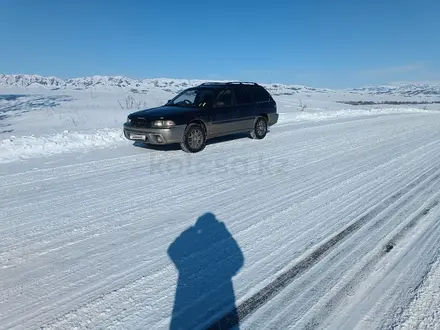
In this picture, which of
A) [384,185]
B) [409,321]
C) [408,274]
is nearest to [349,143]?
[384,185]

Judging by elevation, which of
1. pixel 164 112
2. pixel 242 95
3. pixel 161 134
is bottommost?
pixel 161 134

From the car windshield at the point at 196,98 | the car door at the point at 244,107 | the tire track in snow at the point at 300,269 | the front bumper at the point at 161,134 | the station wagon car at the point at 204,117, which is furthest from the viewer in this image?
the car door at the point at 244,107

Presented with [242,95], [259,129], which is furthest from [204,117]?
[259,129]

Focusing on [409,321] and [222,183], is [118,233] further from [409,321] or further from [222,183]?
[409,321]

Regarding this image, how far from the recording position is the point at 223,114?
32.0 ft

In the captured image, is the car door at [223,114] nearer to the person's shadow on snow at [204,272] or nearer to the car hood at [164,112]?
the car hood at [164,112]

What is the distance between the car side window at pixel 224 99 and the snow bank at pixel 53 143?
3.25m

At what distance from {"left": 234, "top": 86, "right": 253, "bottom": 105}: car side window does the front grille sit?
3.16 meters

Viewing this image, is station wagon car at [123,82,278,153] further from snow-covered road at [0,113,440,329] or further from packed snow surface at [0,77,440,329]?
snow-covered road at [0,113,440,329]

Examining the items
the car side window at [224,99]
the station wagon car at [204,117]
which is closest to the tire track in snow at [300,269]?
the station wagon car at [204,117]

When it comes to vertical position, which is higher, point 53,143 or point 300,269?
point 53,143

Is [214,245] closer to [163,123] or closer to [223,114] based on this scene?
[163,123]

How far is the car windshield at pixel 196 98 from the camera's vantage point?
9469mm

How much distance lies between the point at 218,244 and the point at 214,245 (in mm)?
49
